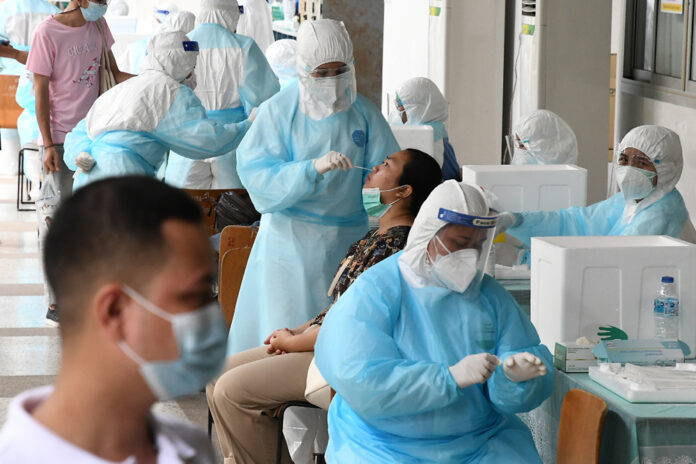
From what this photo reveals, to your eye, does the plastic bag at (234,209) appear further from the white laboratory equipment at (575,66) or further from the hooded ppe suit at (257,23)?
the hooded ppe suit at (257,23)

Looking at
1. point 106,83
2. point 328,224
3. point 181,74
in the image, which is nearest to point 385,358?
point 328,224

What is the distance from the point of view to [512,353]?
229 centimetres

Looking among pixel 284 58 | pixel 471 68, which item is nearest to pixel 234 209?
pixel 471 68

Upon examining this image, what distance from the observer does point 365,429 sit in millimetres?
2316

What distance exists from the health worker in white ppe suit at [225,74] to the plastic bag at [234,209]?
4.05 feet

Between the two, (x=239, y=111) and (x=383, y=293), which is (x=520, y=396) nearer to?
(x=383, y=293)

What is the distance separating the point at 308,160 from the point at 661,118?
283 cm

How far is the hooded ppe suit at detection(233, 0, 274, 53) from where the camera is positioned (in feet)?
31.0

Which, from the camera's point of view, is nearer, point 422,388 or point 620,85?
point 422,388

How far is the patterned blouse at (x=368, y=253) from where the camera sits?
2.89 meters

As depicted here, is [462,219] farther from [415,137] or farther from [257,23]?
[257,23]

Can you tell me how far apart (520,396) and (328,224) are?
144cm

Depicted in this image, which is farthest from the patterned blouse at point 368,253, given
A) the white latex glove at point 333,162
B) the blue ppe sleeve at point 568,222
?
the blue ppe sleeve at point 568,222

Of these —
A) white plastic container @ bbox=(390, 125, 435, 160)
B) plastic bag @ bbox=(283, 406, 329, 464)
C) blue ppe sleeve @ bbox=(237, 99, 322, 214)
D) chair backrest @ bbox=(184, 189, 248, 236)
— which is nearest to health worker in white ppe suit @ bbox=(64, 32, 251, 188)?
chair backrest @ bbox=(184, 189, 248, 236)
